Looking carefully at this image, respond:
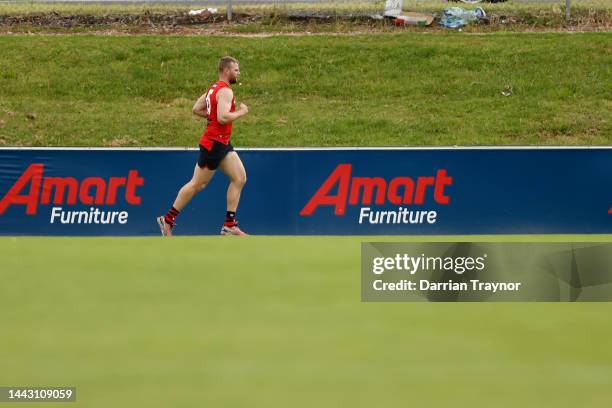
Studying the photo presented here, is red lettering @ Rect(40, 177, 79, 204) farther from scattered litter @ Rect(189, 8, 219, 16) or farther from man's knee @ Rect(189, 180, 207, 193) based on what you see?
scattered litter @ Rect(189, 8, 219, 16)

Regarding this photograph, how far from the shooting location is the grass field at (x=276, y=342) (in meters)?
6.71

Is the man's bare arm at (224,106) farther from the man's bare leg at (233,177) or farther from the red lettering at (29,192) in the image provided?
the red lettering at (29,192)

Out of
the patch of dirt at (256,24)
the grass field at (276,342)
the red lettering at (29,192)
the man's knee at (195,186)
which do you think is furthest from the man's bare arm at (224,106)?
the patch of dirt at (256,24)

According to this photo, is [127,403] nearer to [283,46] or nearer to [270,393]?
[270,393]

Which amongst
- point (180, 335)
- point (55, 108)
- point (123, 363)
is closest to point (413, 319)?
point (180, 335)

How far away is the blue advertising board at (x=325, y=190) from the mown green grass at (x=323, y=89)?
4167 millimetres

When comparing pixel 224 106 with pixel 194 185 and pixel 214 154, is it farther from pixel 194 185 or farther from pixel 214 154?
pixel 194 185

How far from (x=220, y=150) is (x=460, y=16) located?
42.9 feet

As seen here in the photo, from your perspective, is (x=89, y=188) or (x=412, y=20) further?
(x=412, y=20)

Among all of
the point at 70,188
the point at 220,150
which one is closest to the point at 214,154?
the point at 220,150

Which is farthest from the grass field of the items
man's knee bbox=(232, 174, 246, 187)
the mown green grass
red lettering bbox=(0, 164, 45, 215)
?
the mown green grass

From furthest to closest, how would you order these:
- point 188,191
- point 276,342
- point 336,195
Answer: point 336,195 → point 188,191 → point 276,342

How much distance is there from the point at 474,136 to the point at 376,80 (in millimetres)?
3535

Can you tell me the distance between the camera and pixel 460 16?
991 inches
